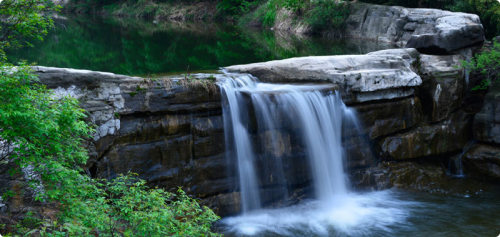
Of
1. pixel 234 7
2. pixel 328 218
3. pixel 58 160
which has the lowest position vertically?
pixel 328 218

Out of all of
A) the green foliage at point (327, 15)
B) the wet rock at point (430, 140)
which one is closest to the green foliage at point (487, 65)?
the wet rock at point (430, 140)

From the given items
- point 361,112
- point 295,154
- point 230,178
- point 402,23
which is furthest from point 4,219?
point 402,23

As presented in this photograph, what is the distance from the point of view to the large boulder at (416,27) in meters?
11.9

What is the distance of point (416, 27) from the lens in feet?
67.6

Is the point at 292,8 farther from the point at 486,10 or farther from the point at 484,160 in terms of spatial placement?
the point at 484,160

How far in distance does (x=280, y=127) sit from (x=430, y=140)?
4250 mm

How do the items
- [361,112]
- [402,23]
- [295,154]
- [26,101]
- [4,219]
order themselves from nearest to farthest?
1. [26,101]
2. [4,219]
3. [295,154]
4. [361,112]
5. [402,23]

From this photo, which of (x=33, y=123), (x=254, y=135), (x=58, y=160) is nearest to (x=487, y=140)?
(x=254, y=135)

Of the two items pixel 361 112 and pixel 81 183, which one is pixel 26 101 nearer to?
pixel 81 183

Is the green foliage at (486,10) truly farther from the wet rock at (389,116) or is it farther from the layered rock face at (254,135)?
the wet rock at (389,116)

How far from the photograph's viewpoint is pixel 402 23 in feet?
72.2

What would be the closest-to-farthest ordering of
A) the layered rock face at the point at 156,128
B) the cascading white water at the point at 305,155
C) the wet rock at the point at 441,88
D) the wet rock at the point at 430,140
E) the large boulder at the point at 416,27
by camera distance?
the layered rock face at the point at 156,128, the cascading white water at the point at 305,155, the wet rock at the point at 430,140, the wet rock at the point at 441,88, the large boulder at the point at 416,27

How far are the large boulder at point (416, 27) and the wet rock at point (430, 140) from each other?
2.03 metres

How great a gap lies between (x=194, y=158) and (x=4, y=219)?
3478 mm
